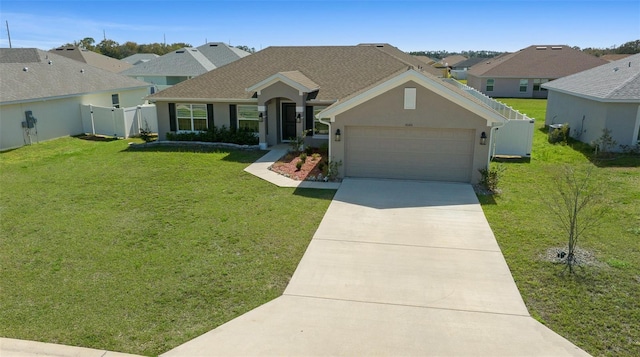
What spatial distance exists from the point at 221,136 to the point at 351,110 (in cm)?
879

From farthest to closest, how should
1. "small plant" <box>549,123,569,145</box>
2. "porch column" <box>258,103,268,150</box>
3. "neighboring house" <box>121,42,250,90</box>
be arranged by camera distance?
"neighboring house" <box>121,42,250,90</box>
"small plant" <box>549,123,569,145</box>
"porch column" <box>258,103,268,150</box>

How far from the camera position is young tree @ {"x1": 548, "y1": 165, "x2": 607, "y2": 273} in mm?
9422

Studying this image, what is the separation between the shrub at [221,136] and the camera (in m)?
21.5

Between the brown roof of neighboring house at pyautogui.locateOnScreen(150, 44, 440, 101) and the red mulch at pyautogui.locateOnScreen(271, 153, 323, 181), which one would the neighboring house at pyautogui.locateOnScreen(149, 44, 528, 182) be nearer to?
the brown roof of neighboring house at pyautogui.locateOnScreen(150, 44, 440, 101)

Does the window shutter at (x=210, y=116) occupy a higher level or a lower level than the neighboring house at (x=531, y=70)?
lower

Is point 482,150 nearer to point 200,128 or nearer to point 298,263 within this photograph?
point 298,263

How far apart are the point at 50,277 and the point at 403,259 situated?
23.3 feet

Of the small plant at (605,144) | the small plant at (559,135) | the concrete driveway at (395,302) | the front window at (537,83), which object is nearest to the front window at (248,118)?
the concrete driveway at (395,302)

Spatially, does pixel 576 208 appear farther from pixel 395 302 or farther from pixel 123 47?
pixel 123 47

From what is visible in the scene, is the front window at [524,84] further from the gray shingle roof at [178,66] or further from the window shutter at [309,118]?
the window shutter at [309,118]

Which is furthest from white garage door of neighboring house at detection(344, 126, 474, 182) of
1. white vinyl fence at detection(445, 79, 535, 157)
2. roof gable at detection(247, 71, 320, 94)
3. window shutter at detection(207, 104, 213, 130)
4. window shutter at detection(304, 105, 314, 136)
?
window shutter at detection(207, 104, 213, 130)

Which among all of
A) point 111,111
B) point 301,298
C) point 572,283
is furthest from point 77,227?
point 111,111

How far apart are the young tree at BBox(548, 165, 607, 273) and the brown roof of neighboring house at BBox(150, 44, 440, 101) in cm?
930

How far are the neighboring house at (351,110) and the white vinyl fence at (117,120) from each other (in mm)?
3173
